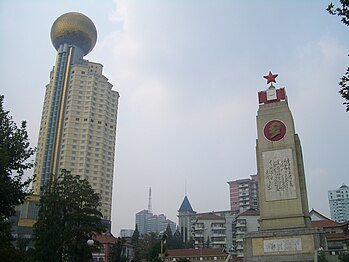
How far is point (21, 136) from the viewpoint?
18109 mm

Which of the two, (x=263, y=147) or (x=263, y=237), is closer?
(x=263, y=237)

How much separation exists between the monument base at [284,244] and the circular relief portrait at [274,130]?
7610 millimetres

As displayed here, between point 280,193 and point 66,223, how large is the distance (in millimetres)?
16518

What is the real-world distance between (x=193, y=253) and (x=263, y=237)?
1472cm

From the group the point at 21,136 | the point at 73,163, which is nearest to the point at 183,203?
the point at 73,163

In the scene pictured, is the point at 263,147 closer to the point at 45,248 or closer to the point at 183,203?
the point at 45,248

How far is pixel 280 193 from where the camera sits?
2917 centimetres

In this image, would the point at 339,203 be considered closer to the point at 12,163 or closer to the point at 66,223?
the point at 66,223

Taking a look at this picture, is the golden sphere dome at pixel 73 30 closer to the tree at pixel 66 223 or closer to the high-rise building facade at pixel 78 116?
the high-rise building facade at pixel 78 116

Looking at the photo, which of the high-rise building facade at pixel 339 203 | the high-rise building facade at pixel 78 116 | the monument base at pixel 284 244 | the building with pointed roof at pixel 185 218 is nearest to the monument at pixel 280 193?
the monument base at pixel 284 244

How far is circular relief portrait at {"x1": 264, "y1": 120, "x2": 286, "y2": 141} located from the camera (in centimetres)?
3083

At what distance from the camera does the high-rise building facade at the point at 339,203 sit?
414 feet

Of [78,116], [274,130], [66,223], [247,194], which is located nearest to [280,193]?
[274,130]

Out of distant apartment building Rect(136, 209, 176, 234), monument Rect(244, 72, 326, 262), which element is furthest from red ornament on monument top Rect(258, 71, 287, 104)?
distant apartment building Rect(136, 209, 176, 234)
